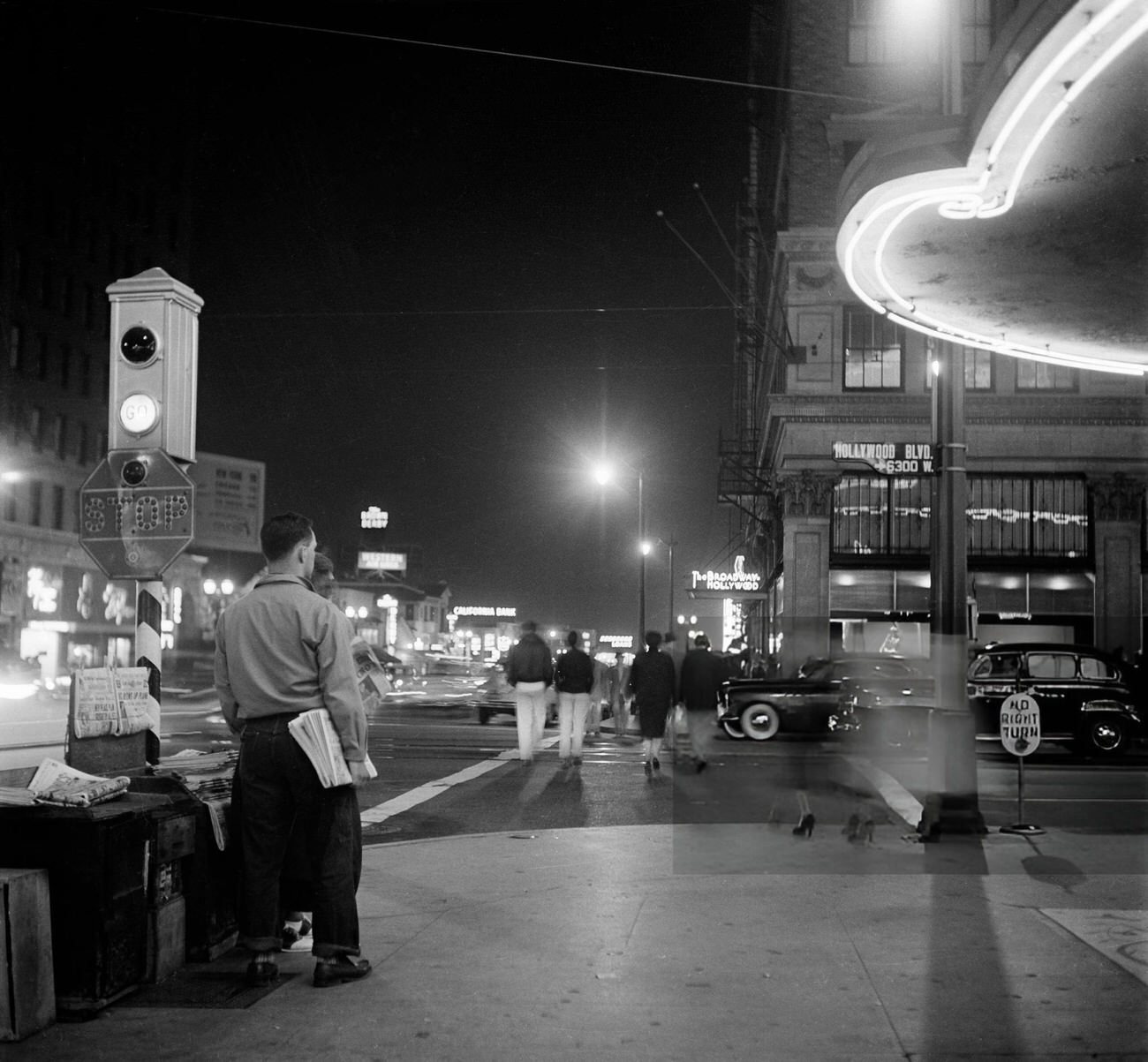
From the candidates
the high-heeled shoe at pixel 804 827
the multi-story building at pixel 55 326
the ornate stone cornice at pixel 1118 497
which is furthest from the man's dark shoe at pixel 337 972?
the multi-story building at pixel 55 326

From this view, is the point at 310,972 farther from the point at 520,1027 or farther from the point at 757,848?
the point at 757,848

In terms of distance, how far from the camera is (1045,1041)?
5.03m

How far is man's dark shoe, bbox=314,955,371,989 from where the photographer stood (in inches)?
226

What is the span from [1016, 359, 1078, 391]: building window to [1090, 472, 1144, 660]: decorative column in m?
2.68

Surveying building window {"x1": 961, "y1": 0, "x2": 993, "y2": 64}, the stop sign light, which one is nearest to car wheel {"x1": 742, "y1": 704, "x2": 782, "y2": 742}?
the stop sign light

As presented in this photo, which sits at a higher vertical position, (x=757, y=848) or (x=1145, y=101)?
(x=1145, y=101)

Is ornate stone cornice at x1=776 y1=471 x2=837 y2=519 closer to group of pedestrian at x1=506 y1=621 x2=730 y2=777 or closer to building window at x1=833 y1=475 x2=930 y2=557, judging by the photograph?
building window at x1=833 y1=475 x2=930 y2=557

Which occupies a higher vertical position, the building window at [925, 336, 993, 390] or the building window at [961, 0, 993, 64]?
the building window at [961, 0, 993, 64]

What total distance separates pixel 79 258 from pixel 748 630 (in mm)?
37516

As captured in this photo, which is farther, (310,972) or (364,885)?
(364,885)

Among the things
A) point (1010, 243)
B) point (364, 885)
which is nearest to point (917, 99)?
point (1010, 243)

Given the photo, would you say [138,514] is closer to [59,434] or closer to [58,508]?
[58,508]

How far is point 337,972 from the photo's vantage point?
5770mm

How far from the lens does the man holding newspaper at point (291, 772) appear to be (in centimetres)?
571
